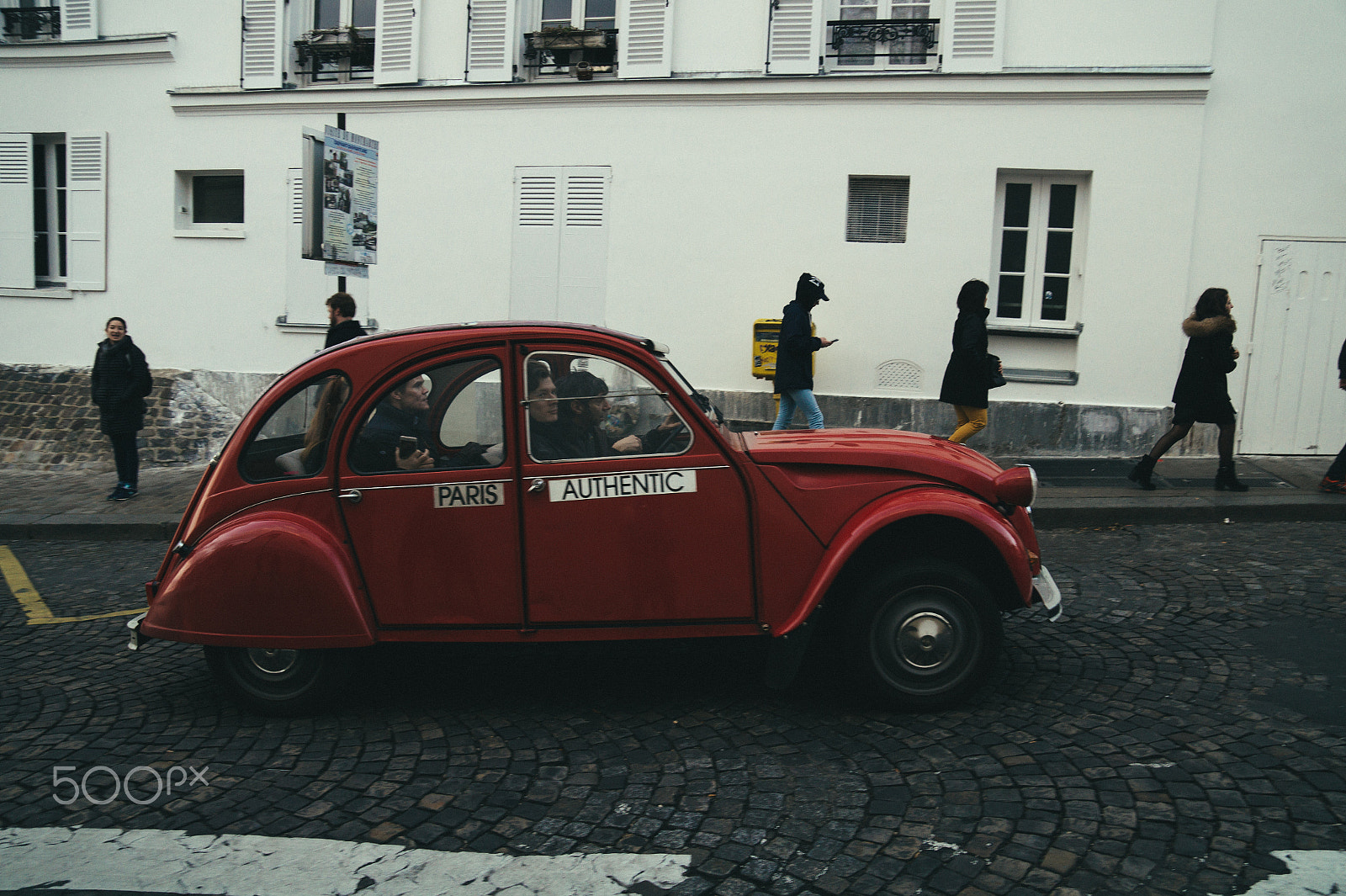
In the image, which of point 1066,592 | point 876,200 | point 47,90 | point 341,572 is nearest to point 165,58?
point 47,90

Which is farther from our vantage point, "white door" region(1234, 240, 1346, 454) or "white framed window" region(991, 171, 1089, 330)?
"white framed window" region(991, 171, 1089, 330)

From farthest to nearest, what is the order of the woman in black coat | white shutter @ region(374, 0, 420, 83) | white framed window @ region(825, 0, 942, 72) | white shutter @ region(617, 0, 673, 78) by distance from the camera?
white shutter @ region(374, 0, 420, 83) → white shutter @ region(617, 0, 673, 78) → white framed window @ region(825, 0, 942, 72) → the woman in black coat

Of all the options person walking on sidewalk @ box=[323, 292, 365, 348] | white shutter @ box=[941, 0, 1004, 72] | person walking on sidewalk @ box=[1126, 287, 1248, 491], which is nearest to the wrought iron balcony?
A: person walking on sidewalk @ box=[323, 292, 365, 348]

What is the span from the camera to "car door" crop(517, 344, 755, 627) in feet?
13.5

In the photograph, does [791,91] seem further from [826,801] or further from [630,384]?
[826,801]

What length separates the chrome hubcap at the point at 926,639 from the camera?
13.6 ft

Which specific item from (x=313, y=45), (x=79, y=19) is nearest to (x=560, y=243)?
(x=313, y=45)

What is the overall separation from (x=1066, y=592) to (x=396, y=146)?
9893mm

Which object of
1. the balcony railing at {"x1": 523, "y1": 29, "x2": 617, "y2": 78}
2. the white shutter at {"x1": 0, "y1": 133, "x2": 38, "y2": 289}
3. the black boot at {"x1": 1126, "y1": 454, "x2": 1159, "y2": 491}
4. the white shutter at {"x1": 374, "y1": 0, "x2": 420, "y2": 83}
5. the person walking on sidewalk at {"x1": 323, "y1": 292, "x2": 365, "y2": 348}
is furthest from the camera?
the white shutter at {"x1": 0, "y1": 133, "x2": 38, "y2": 289}

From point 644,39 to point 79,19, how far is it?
25.8 ft

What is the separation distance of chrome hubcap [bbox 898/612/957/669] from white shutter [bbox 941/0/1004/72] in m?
8.52

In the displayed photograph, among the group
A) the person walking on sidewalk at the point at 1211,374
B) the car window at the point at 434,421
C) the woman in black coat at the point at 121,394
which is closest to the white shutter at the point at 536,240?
the woman in black coat at the point at 121,394

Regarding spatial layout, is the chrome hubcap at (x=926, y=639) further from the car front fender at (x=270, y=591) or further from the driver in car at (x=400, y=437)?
the car front fender at (x=270, y=591)

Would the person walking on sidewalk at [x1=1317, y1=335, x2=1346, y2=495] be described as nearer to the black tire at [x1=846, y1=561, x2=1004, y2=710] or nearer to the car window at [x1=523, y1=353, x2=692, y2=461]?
the black tire at [x1=846, y1=561, x2=1004, y2=710]
